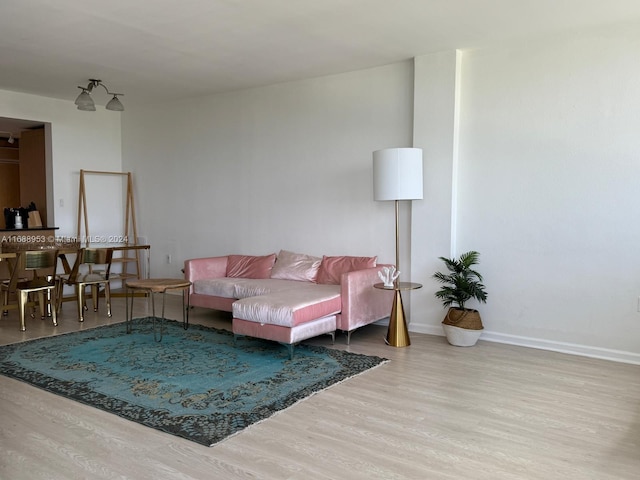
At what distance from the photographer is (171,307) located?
6414 mm

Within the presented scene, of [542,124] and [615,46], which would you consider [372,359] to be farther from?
[615,46]

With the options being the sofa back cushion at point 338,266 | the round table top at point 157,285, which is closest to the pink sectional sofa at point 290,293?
the sofa back cushion at point 338,266

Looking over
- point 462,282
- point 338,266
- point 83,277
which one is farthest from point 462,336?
point 83,277

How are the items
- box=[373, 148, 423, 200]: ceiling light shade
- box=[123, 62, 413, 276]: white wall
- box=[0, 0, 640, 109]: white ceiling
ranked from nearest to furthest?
box=[0, 0, 640, 109]: white ceiling
box=[373, 148, 423, 200]: ceiling light shade
box=[123, 62, 413, 276]: white wall

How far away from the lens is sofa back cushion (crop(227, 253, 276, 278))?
5.91m

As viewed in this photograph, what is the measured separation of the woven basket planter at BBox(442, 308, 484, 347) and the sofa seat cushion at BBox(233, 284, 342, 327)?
99 centimetres

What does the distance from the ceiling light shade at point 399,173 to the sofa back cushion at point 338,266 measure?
0.73m

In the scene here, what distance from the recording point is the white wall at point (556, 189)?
414cm

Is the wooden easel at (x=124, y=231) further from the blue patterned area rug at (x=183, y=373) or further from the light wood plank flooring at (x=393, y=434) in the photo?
the light wood plank flooring at (x=393, y=434)

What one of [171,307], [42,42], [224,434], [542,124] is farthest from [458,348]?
[42,42]

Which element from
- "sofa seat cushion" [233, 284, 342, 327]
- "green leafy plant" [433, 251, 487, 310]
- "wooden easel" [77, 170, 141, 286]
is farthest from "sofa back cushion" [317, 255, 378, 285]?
"wooden easel" [77, 170, 141, 286]

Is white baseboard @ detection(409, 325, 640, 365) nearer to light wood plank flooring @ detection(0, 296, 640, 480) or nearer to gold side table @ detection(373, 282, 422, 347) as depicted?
light wood plank flooring @ detection(0, 296, 640, 480)

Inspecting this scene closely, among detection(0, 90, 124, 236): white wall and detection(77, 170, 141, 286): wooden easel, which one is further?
detection(77, 170, 141, 286): wooden easel

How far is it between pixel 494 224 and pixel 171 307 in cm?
387
